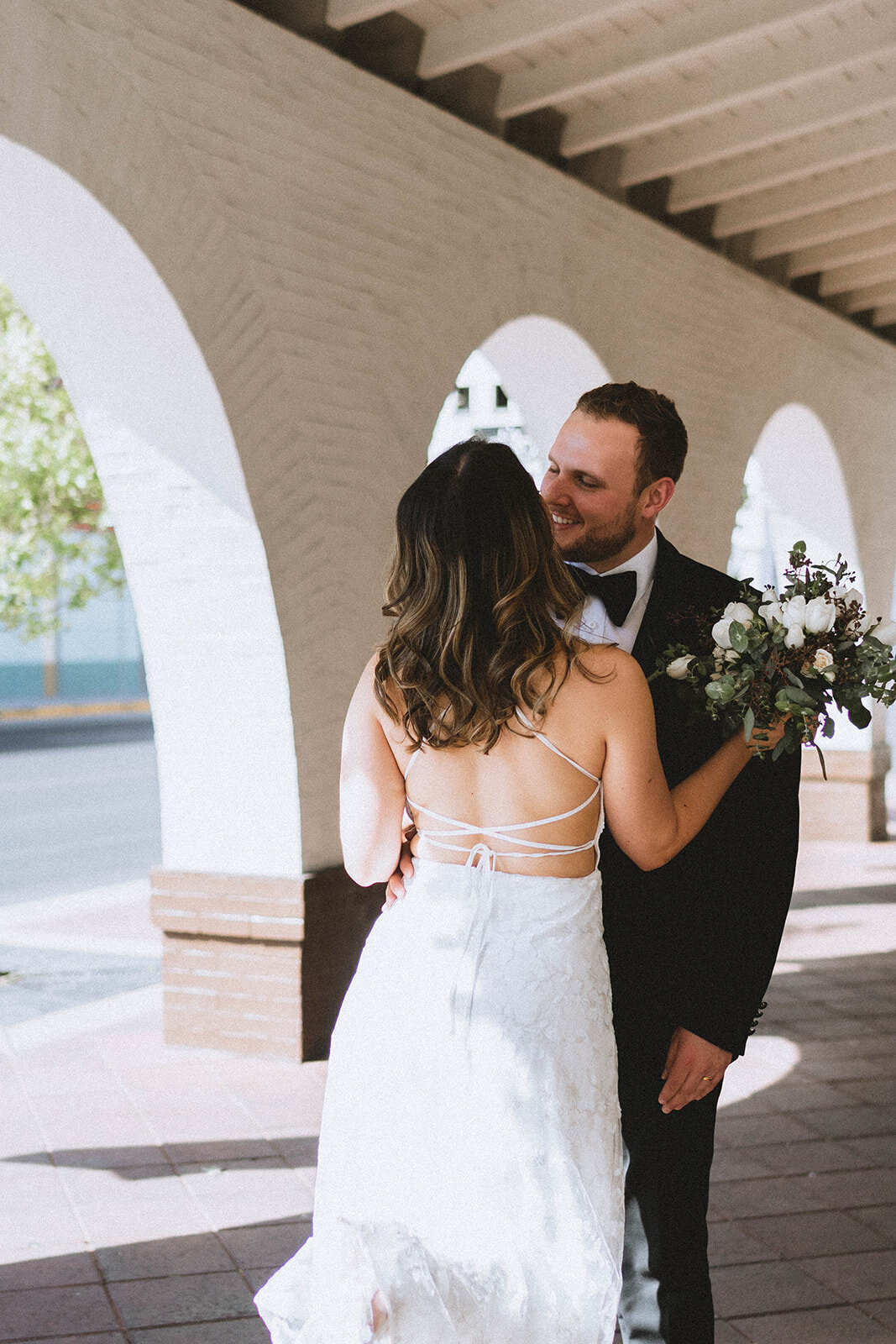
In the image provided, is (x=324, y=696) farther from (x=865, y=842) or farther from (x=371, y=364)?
(x=865, y=842)

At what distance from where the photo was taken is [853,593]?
Answer: 2201mm

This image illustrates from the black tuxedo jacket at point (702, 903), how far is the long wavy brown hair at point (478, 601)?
450 mm

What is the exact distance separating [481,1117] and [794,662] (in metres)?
0.81

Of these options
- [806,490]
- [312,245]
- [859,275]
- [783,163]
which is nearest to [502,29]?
[312,245]

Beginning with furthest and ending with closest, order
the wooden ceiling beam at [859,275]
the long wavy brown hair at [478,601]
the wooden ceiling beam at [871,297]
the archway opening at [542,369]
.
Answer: the wooden ceiling beam at [871,297] < the wooden ceiling beam at [859,275] < the archway opening at [542,369] < the long wavy brown hair at [478,601]

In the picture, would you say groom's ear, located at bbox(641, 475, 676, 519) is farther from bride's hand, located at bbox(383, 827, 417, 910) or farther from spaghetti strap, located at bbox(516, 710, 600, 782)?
bride's hand, located at bbox(383, 827, 417, 910)

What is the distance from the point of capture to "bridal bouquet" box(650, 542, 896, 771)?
6.75ft

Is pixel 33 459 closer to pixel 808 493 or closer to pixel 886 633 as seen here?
pixel 808 493

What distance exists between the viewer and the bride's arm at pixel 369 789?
6.75 ft

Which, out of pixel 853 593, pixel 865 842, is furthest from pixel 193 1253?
pixel 865 842

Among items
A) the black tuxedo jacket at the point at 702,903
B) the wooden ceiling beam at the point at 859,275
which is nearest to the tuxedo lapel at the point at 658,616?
the black tuxedo jacket at the point at 702,903

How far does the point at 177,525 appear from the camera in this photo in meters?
4.81

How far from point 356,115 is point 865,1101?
392 centimetres

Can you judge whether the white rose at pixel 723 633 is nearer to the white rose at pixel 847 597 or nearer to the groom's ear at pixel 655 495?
the white rose at pixel 847 597
